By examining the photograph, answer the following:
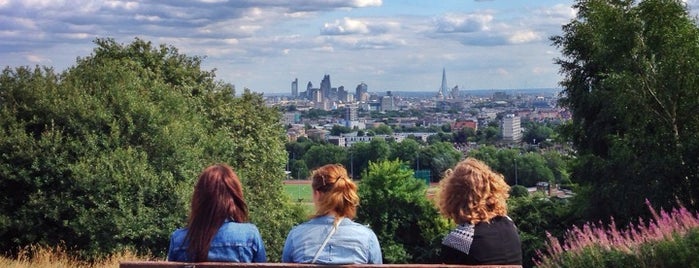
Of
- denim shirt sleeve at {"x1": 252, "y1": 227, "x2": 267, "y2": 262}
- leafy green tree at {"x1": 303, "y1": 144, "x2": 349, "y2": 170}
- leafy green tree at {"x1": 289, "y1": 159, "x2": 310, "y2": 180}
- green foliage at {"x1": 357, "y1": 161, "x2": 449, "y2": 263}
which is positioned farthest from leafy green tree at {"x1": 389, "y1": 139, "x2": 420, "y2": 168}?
denim shirt sleeve at {"x1": 252, "y1": 227, "x2": 267, "y2": 262}

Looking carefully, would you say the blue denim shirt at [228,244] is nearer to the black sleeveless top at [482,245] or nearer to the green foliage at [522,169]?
the black sleeveless top at [482,245]

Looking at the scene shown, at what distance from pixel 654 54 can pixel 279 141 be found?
1364 centimetres

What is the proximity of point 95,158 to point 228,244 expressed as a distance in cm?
1126

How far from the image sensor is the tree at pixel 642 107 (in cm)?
2322

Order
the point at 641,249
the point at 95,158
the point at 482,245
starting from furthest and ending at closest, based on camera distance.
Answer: the point at 95,158
the point at 641,249
the point at 482,245

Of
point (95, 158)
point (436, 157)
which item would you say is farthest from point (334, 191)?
point (436, 157)

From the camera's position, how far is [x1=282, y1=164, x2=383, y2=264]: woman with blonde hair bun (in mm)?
4664

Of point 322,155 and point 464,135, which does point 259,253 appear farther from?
point 464,135

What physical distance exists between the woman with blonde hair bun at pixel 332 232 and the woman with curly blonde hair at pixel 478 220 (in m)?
0.46

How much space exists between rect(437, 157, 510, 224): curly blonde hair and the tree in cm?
1868

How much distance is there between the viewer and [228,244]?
479 cm

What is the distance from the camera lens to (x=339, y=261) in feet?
15.1

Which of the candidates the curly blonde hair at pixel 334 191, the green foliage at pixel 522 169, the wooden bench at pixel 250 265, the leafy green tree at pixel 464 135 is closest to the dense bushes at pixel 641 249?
the wooden bench at pixel 250 265

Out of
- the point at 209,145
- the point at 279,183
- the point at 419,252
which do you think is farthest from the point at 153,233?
the point at 419,252
